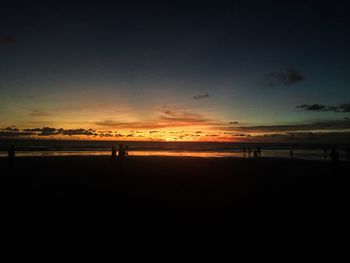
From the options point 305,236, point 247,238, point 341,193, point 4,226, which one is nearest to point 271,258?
point 247,238

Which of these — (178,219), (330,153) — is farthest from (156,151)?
(178,219)

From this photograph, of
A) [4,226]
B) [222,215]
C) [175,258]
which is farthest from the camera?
[222,215]

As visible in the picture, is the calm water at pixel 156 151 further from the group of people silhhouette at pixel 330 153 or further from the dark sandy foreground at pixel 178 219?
the dark sandy foreground at pixel 178 219

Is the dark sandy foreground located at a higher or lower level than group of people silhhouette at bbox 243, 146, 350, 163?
lower

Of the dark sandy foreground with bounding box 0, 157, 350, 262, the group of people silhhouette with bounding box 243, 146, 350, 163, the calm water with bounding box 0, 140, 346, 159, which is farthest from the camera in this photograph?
the calm water with bounding box 0, 140, 346, 159

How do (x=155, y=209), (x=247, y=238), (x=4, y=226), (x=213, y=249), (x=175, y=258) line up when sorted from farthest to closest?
(x=155, y=209) < (x=4, y=226) < (x=247, y=238) < (x=213, y=249) < (x=175, y=258)

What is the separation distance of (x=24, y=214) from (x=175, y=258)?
721 centimetres

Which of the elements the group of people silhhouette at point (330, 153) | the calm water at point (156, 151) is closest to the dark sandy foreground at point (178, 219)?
the group of people silhhouette at point (330, 153)

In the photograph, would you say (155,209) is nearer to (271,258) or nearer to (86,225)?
(86,225)

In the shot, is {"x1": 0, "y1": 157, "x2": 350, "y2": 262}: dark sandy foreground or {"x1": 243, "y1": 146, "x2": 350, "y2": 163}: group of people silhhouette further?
{"x1": 243, "y1": 146, "x2": 350, "y2": 163}: group of people silhhouette

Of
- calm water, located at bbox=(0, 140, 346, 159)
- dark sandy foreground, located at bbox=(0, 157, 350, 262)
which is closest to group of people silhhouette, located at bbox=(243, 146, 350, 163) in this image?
calm water, located at bbox=(0, 140, 346, 159)

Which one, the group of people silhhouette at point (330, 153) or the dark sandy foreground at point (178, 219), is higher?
the group of people silhhouette at point (330, 153)

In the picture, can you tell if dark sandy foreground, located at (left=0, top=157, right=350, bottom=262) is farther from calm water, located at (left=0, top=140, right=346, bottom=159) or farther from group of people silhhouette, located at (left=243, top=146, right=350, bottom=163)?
calm water, located at (left=0, top=140, right=346, bottom=159)

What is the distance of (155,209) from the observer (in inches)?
510
